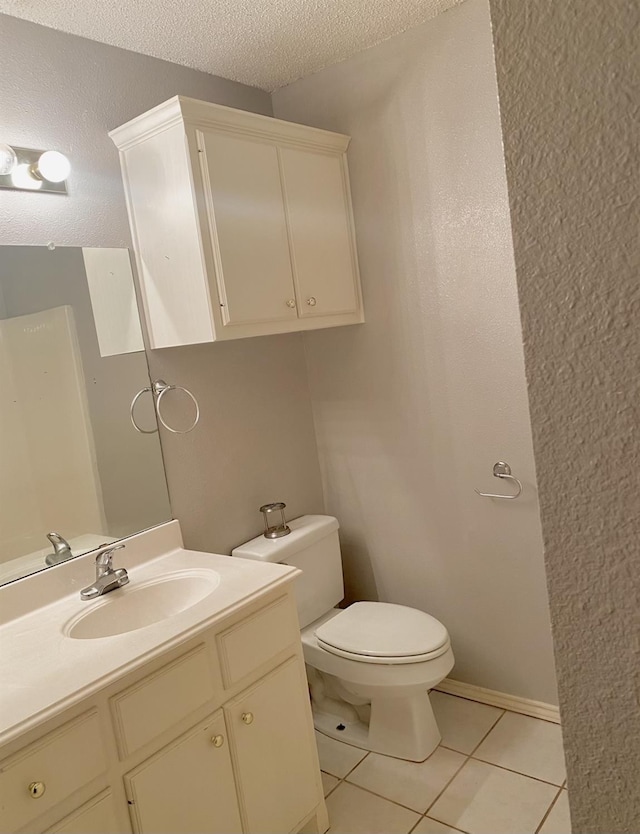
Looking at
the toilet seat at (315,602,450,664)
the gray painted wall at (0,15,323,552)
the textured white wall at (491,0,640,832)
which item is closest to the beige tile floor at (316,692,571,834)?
the toilet seat at (315,602,450,664)

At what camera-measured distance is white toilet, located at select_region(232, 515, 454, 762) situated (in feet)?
6.95

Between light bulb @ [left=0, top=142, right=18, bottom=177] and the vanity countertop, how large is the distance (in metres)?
1.12

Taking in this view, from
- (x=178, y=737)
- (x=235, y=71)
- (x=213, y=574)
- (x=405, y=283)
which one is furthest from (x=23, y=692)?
(x=235, y=71)

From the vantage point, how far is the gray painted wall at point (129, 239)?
1.88m

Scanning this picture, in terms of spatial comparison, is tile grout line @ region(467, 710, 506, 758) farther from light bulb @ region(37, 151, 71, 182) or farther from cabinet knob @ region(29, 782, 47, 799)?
light bulb @ region(37, 151, 71, 182)

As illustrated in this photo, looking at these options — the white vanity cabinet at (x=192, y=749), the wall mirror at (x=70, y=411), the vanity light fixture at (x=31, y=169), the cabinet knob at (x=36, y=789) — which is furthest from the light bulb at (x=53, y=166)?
the cabinet knob at (x=36, y=789)

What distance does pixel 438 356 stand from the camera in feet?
7.95

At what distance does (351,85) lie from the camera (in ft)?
8.08

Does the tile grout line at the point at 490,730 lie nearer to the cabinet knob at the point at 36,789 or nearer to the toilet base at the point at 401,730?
the toilet base at the point at 401,730

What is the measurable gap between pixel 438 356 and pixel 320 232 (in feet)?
2.08

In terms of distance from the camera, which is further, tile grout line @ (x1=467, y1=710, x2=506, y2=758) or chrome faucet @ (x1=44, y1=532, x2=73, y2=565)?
tile grout line @ (x1=467, y1=710, x2=506, y2=758)

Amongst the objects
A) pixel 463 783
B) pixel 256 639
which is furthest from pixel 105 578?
pixel 463 783

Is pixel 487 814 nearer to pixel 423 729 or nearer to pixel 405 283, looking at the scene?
pixel 423 729

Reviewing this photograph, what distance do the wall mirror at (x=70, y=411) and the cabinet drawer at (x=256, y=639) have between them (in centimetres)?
60
